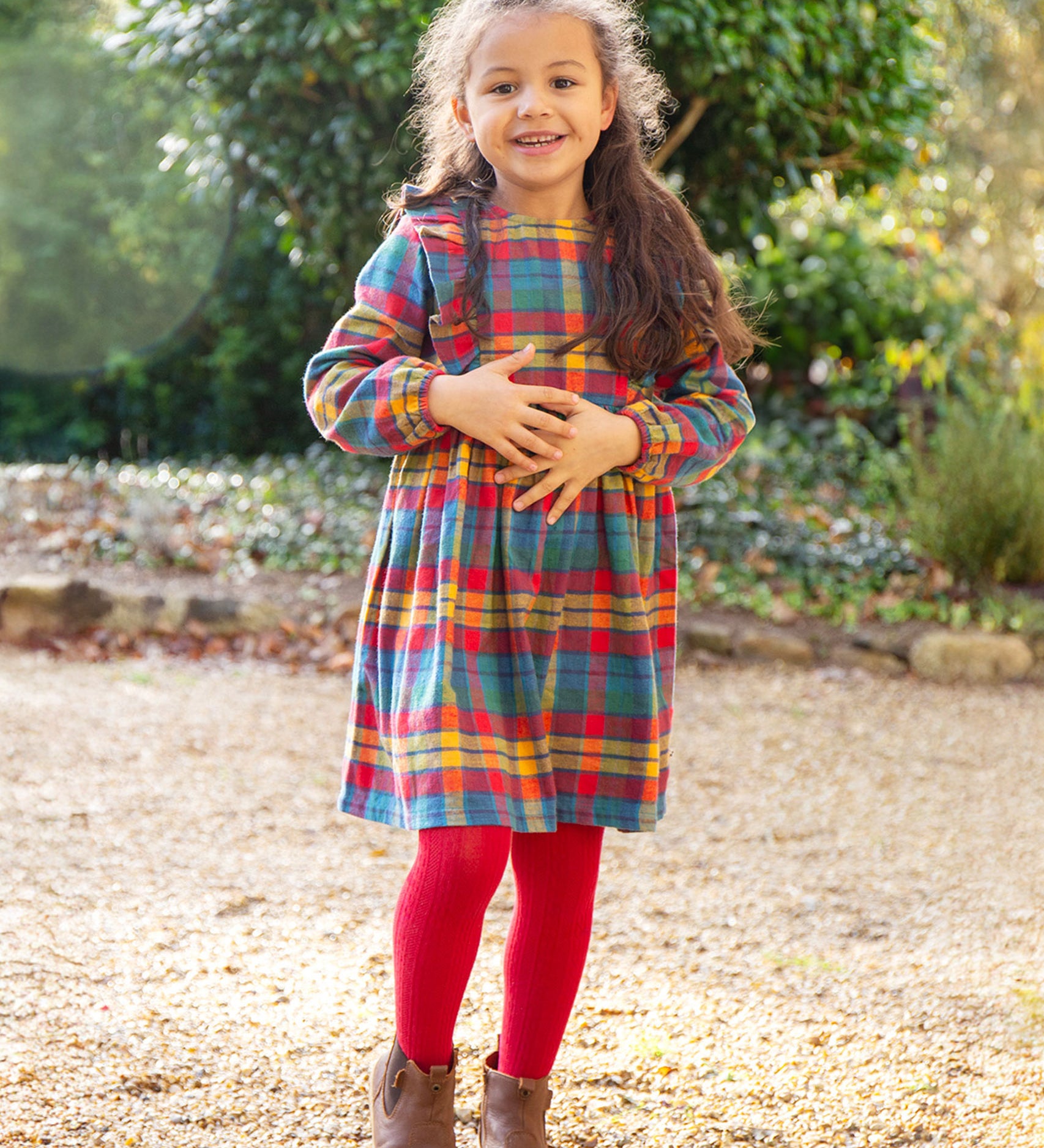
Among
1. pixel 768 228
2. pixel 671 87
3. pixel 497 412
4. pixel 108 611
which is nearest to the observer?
pixel 497 412

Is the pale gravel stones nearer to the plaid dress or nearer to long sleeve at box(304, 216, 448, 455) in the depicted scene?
the plaid dress

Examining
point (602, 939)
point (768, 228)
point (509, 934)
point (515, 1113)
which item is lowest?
point (602, 939)

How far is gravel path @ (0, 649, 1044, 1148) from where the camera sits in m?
1.76

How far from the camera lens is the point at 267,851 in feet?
9.34

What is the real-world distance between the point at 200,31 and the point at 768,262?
12.0 ft

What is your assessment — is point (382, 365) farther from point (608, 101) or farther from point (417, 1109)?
point (417, 1109)

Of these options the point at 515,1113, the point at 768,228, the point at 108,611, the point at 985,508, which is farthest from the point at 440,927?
the point at 768,228

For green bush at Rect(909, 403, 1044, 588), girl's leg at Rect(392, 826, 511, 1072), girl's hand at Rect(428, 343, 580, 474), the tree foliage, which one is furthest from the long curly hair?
green bush at Rect(909, 403, 1044, 588)

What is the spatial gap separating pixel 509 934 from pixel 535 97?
1040 mm

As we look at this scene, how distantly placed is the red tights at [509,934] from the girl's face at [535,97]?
81 cm

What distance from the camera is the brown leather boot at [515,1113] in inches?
58.8

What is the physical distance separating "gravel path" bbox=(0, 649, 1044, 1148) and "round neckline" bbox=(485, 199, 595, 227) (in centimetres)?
124

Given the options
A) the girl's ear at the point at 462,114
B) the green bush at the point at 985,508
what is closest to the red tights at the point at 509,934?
the girl's ear at the point at 462,114

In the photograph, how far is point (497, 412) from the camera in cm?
140
